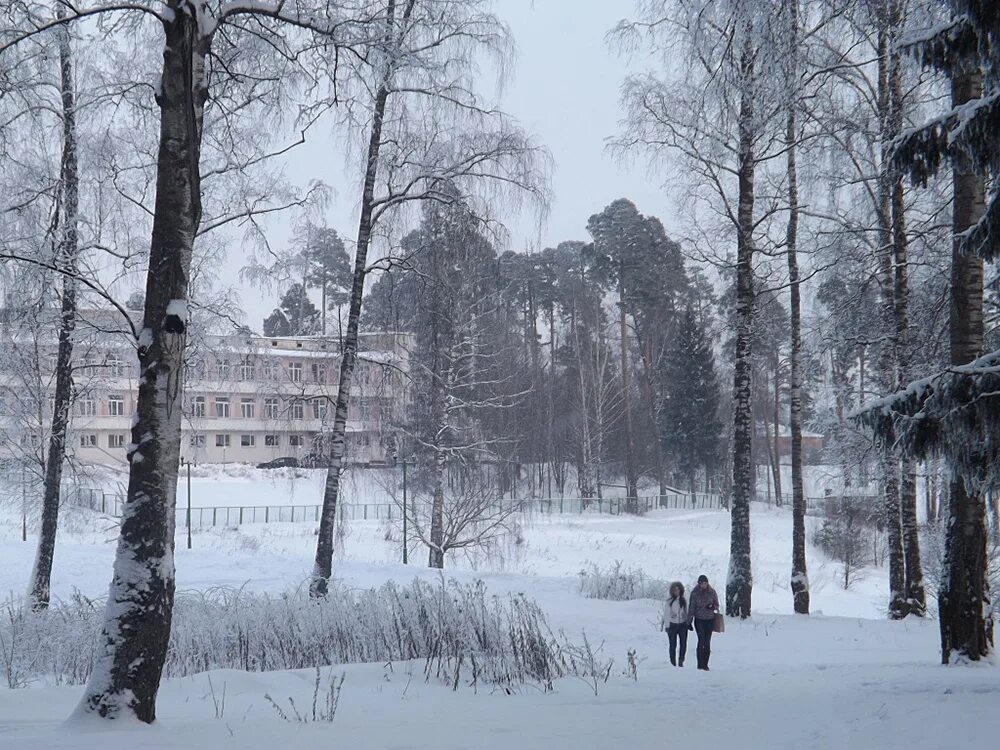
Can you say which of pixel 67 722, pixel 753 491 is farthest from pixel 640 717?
pixel 753 491

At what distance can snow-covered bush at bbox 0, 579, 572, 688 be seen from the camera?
299 inches

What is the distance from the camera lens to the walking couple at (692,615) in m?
9.94

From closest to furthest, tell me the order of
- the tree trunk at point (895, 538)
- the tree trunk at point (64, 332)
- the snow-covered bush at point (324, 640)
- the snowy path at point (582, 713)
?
the snowy path at point (582, 713) < the snow-covered bush at point (324, 640) < the tree trunk at point (64, 332) < the tree trunk at point (895, 538)

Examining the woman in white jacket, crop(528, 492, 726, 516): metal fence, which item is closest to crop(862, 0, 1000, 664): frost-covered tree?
the woman in white jacket

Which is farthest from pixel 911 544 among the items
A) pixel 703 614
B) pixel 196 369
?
pixel 196 369

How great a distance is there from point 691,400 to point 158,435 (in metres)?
44.8

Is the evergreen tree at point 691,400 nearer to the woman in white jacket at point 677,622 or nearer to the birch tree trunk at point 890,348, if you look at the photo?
the birch tree trunk at point 890,348

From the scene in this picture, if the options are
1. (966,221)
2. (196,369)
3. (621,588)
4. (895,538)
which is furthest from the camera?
(621,588)

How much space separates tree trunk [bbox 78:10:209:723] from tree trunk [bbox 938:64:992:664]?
6307mm

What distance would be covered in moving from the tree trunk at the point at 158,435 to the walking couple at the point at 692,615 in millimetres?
6306

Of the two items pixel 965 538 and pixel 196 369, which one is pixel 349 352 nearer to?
pixel 196 369

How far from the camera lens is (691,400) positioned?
48.4 m

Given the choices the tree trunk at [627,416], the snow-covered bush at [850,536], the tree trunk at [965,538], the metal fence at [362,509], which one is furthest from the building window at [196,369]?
the tree trunk at [627,416]

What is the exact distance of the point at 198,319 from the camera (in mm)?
13711
